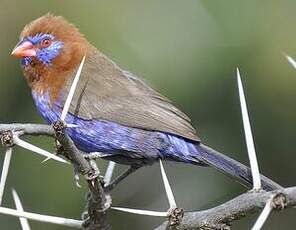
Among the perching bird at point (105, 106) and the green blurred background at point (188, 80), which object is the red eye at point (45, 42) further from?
the green blurred background at point (188, 80)

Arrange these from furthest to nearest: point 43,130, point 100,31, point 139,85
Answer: point 100,31
point 139,85
point 43,130

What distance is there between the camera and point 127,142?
4344mm

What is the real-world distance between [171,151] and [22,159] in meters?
1.71

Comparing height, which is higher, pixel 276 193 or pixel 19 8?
pixel 19 8

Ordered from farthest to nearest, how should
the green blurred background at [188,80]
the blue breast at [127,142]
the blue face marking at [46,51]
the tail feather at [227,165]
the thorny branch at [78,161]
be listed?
the green blurred background at [188,80], the blue face marking at [46,51], the blue breast at [127,142], the tail feather at [227,165], the thorny branch at [78,161]

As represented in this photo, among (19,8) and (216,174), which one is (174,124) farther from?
(19,8)

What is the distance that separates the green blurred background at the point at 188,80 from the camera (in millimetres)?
5152

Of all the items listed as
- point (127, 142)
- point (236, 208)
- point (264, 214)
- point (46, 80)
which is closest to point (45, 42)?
point (46, 80)

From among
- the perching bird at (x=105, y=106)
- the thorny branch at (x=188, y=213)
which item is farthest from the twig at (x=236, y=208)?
the perching bird at (x=105, y=106)

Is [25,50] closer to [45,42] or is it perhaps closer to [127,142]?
[45,42]

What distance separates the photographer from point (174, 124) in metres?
4.27

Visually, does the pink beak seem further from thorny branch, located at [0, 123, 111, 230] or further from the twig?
the twig

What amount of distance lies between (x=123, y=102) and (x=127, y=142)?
0.84 ft

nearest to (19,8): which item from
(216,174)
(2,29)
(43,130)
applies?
(2,29)
